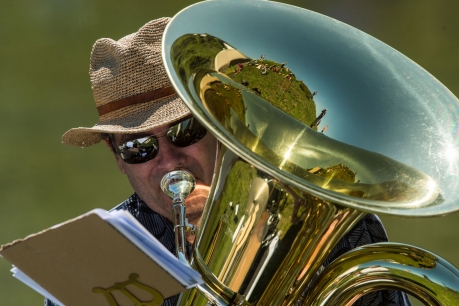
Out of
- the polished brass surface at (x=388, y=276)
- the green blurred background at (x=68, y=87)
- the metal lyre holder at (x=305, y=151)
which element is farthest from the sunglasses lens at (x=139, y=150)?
the green blurred background at (x=68, y=87)

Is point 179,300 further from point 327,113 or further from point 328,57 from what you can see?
point 328,57

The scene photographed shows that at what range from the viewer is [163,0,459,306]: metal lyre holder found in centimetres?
155

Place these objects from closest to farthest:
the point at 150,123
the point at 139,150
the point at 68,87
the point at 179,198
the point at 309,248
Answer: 1. the point at 309,248
2. the point at 179,198
3. the point at 150,123
4. the point at 139,150
5. the point at 68,87

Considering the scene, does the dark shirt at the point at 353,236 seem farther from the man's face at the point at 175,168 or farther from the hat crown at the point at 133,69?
the hat crown at the point at 133,69

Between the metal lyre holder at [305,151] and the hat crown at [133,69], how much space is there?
482mm

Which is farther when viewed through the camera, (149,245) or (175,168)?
(175,168)

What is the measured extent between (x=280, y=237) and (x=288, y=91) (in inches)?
13.6

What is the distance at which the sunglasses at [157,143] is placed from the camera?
2.22m

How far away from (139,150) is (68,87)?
261 cm

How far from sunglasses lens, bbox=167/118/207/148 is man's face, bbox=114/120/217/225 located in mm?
13

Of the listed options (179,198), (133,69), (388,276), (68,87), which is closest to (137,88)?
(133,69)

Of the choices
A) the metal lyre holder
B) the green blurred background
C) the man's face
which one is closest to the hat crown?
the man's face

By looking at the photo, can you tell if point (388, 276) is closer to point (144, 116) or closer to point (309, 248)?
point (309, 248)

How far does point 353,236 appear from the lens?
84.4 inches
